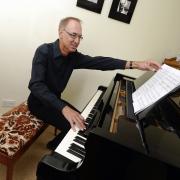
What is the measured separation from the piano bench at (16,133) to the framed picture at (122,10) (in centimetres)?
128

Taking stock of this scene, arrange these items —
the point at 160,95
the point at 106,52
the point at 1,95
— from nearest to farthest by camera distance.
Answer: the point at 160,95
the point at 106,52
the point at 1,95

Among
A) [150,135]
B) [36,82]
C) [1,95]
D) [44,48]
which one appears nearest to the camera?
[150,135]

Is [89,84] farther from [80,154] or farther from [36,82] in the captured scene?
[80,154]

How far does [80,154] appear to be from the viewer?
1.18 metres

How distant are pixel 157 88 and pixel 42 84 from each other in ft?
2.54

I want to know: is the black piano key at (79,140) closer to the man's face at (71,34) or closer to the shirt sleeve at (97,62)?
the man's face at (71,34)

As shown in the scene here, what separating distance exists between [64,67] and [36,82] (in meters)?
0.46

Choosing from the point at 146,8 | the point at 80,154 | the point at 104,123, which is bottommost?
the point at 80,154

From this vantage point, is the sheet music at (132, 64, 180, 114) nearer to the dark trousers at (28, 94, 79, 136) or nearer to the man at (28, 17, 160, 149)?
the man at (28, 17, 160, 149)

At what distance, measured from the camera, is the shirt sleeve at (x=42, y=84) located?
152 cm

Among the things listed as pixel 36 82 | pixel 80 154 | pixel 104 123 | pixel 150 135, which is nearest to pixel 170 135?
pixel 150 135

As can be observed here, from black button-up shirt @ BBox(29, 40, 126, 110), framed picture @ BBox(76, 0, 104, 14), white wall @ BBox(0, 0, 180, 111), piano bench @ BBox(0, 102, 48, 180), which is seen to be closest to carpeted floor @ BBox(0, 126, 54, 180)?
piano bench @ BBox(0, 102, 48, 180)

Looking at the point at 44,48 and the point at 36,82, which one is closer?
the point at 36,82

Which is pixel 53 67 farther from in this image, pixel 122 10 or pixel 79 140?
pixel 122 10
